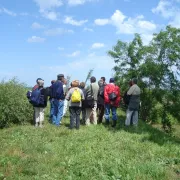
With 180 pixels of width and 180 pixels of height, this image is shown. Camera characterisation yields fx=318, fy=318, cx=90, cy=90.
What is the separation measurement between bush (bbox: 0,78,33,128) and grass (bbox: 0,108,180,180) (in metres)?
1.63

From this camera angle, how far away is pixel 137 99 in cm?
1395

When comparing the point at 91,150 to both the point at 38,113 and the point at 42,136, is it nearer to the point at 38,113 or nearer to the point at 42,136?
the point at 42,136

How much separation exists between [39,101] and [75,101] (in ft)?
5.35

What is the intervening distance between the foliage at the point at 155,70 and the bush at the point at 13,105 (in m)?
6.87

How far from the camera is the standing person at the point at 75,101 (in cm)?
1306

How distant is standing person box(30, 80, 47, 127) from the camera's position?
13547mm

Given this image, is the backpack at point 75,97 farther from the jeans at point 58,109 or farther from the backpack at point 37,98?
the backpack at point 37,98

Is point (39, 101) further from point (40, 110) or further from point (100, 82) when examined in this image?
point (100, 82)

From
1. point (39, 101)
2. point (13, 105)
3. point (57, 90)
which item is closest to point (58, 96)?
point (57, 90)

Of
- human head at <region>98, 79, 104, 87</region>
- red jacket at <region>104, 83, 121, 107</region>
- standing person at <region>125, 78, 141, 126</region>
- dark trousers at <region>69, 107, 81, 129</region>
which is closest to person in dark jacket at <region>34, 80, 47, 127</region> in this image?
dark trousers at <region>69, 107, 81, 129</region>

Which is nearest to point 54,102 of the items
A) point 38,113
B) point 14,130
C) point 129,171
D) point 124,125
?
point 38,113

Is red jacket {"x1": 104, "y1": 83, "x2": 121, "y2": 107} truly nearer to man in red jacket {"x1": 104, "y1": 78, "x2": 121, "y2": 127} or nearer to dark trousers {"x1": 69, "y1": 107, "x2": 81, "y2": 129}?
man in red jacket {"x1": 104, "y1": 78, "x2": 121, "y2": 127}

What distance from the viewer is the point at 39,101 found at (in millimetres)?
13539

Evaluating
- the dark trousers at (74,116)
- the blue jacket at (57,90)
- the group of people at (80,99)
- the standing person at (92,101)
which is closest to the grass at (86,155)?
the dark trousers at (74,116)
